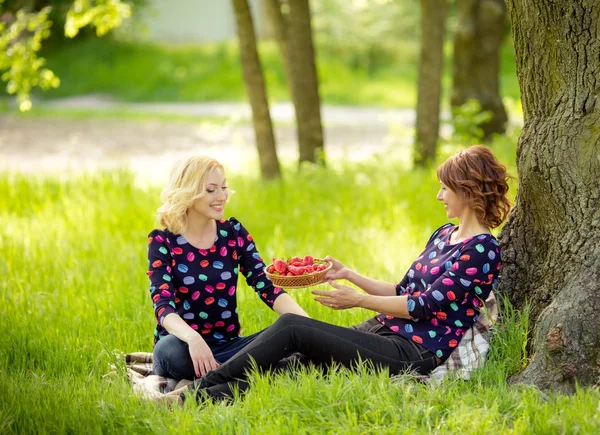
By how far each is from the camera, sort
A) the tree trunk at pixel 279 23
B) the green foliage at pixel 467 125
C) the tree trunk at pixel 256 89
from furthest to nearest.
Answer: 1. the tree trunk at pixel 279 23
2. the green foliage at pixel 467 125
3. the tree trunk at pixel 256 89

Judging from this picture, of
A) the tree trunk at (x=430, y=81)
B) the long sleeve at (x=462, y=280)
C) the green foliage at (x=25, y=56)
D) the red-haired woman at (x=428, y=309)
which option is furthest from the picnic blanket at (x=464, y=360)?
the tree trunk at (x=430, y=81)

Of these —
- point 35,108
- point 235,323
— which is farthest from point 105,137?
point 235,323

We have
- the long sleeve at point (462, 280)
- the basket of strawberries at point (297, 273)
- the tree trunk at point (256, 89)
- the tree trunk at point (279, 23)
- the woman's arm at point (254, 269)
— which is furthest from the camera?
the tree trunk at point (279, 23)

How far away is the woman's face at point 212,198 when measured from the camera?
13.5ft

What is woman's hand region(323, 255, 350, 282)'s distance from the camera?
415 centimetres

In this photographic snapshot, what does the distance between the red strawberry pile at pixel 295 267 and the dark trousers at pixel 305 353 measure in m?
0.25

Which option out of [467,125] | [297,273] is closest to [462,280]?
[297,273]

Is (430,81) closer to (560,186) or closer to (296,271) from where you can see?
(560,186)

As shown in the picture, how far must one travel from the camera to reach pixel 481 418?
330 cm

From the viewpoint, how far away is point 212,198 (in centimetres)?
413

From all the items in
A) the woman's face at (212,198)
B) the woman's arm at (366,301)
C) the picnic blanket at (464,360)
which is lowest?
the picnic blanket at (464,360)

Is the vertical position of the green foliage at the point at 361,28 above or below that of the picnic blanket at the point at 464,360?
above

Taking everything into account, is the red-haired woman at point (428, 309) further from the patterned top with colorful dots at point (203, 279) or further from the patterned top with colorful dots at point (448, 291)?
the patterned top with colorful dots at point (203, 279)

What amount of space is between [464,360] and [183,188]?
1.72m
